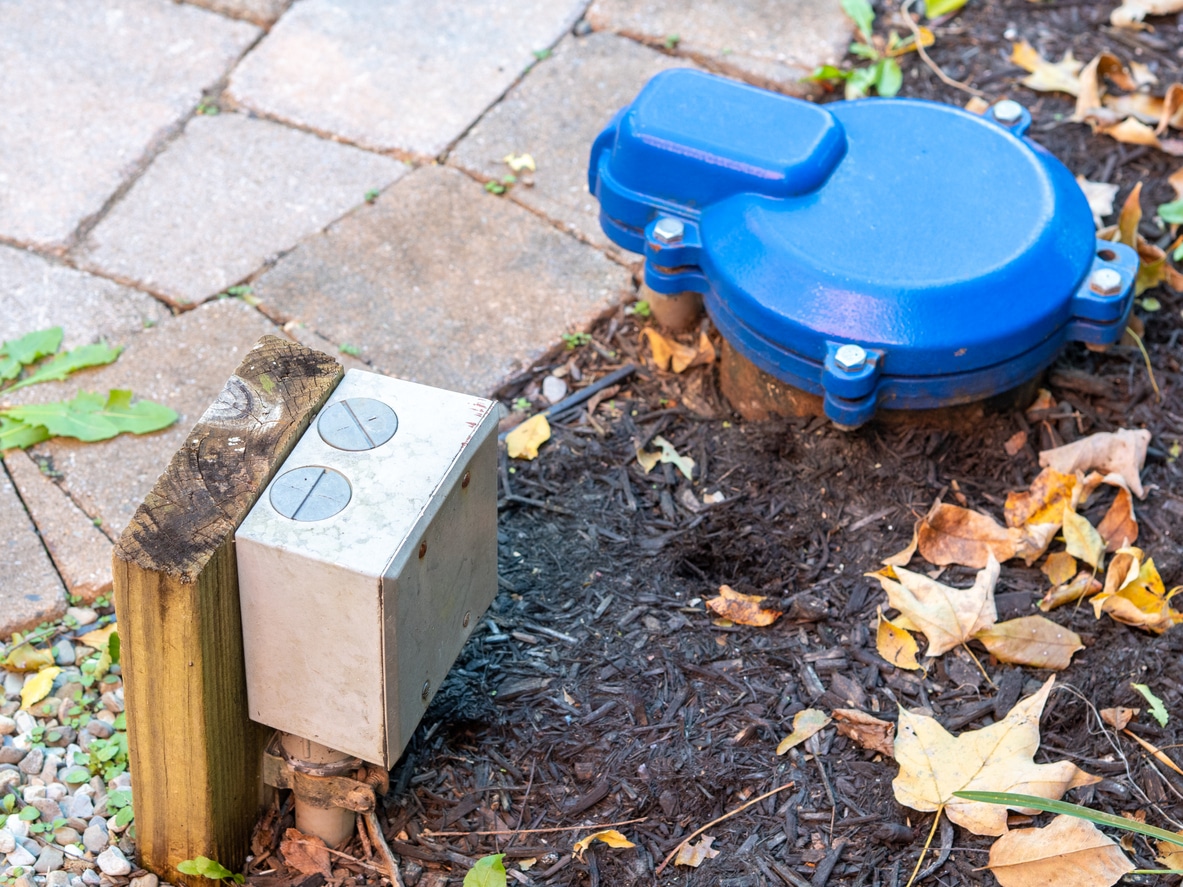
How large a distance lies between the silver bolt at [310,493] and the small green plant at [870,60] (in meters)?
2.12

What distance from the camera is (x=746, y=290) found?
7.29 feet

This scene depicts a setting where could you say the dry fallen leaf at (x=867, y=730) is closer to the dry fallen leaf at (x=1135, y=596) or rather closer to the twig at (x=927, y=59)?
the dry fallen leaf at (x=1135, y=596)

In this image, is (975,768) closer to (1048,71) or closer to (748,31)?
(1048,71)

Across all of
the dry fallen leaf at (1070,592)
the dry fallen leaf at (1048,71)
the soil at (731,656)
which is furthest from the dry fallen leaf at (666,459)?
the dry fallen leaf at (1048,71)

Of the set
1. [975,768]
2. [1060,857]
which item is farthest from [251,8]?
[1060,857]

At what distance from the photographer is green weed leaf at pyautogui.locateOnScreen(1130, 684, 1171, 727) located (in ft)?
6.48

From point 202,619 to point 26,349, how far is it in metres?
1.32

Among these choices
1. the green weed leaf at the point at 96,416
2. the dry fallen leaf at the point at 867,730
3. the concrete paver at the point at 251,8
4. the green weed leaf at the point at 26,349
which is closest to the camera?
the dry fallen leaf at the point at 867,730

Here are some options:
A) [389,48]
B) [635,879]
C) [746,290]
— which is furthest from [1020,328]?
[389,48]

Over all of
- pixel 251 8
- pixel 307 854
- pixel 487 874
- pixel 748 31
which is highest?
pixel 251 8

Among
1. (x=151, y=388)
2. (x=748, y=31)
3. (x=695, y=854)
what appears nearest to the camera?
(x=695, y=854)

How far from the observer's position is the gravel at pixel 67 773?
1.87 m

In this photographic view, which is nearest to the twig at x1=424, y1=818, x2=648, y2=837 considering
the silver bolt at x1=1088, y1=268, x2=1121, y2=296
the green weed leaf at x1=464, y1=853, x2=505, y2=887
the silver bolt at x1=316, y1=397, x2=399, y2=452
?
the green weed leaf at x1=464, y1=853, x2=505, y2=887

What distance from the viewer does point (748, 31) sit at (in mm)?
3434
